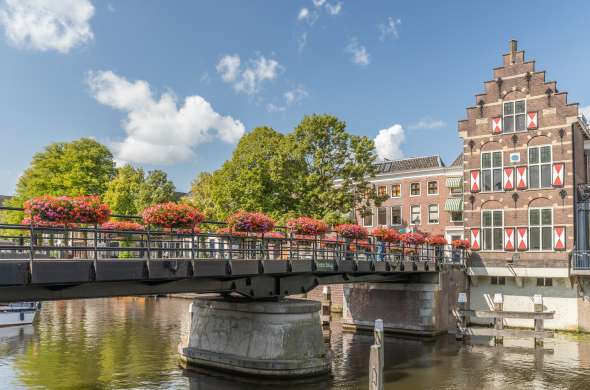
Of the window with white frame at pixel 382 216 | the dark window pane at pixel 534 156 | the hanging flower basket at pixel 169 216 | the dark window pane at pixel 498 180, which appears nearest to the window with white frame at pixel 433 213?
the window with white frame at pixel 382 216

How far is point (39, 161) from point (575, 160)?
43412mm

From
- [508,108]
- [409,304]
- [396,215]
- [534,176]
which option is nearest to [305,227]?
[409,304]

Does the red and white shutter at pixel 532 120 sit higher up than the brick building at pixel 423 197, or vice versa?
the red and white shutter at pixel 532 120

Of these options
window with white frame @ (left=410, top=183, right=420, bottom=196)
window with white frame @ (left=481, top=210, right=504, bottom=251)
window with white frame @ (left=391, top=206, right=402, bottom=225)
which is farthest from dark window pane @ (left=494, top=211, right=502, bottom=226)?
window with white frame @ (left=391, top=206, right=402, bottom=225)

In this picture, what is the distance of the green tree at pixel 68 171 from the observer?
48.9 metres

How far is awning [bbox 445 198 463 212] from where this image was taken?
140ft

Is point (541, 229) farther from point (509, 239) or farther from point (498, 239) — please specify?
point (498, 239)

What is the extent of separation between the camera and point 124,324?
3278 cm

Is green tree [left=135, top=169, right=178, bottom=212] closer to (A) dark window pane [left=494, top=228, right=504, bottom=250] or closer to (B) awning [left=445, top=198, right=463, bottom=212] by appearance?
(B) awning [left=445, top=198, right=463, bottom=212]

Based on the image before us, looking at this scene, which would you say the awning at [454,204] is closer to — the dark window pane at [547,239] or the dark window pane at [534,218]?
the dark window pane at [534,218]

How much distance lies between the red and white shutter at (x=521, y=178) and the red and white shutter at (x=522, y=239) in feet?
8.29

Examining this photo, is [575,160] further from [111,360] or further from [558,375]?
[111,360]

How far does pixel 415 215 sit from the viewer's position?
4700 centimetres

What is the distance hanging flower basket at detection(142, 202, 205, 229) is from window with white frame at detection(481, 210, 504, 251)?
24.0m
